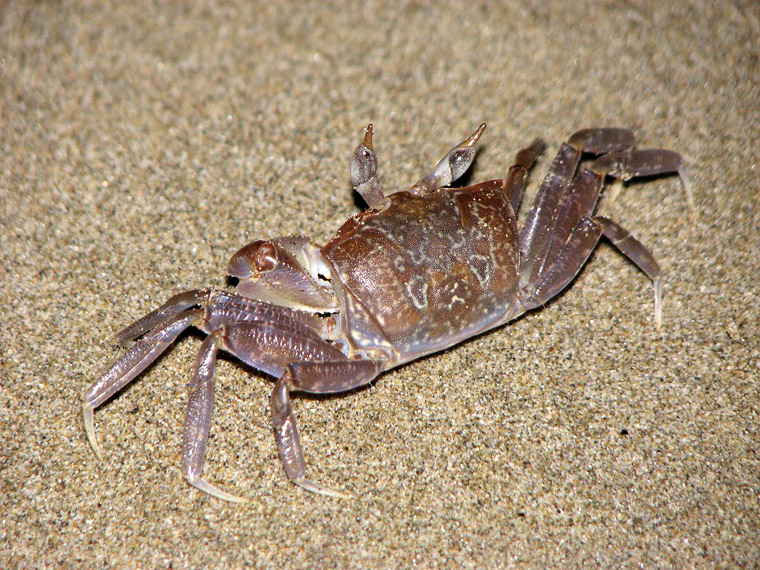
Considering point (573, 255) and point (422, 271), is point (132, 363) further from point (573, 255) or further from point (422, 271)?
point (573, 255)

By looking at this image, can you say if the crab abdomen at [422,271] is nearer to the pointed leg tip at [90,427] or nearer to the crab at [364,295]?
Answer: the crab at [364,295]

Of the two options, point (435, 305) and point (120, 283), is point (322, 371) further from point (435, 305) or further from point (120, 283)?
point (120, 283)

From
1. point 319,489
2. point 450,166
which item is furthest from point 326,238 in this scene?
point 319,489

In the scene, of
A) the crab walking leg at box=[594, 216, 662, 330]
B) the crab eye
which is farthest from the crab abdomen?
the crab walking leg at box=[594, 216, 662, 330]

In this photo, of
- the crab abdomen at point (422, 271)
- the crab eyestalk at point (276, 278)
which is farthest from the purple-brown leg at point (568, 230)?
the crab eyestalk at point (276, 278)

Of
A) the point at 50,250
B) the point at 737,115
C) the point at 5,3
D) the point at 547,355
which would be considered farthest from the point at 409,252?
the point at 5,3

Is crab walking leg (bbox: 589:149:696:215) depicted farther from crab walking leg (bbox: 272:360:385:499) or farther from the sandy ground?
crab walking leg (bbox: 272:360:385:499)
